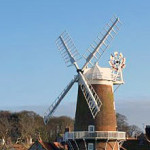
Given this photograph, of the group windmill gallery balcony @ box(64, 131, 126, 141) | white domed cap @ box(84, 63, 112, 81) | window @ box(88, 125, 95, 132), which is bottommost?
windmill gallery balcony @ box(64, 131, 126, 141)

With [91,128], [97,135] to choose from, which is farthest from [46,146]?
[97,135]

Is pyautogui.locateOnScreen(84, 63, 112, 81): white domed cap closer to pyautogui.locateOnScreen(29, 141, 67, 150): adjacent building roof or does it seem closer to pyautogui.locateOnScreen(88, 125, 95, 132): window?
pyautogui.locateOnScreen(88, 125, 95, 132): window

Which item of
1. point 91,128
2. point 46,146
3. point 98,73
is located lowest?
point 46,146

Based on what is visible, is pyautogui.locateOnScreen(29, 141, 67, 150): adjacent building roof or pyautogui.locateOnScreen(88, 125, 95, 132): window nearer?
pyautogui.locateOnScreen(88, 125, 95, 132): window

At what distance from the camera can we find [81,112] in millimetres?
40875

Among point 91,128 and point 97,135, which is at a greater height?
point 91,128

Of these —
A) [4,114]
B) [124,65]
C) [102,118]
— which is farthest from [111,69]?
[4,114]

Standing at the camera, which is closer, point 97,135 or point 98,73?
point 97,135

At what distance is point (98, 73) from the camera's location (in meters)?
41.1

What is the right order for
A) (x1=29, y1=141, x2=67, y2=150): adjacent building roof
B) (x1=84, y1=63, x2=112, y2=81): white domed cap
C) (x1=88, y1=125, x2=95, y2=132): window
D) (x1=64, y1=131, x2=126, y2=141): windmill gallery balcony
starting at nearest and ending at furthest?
(x1=64, y1=131, x2=126, y2=141): windmill gallery balcony → (x1=88, y1=125, x2=95, y2=132): window → (x1=84, y1=63, x2=112, y2=81): white domed cap → (x1=29, y1=141, x2=67, y2=150): adjacent building roof

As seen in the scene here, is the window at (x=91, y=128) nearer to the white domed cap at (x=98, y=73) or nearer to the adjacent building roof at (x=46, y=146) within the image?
the white domed cap at (x=98, y=73)

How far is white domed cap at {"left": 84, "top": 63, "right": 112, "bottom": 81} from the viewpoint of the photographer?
4097 cm

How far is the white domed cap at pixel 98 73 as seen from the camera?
40969mm

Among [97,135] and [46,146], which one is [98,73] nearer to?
[97,135]
